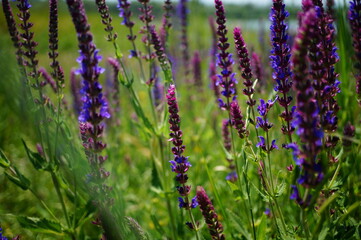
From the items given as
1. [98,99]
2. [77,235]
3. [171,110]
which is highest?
[98,99]

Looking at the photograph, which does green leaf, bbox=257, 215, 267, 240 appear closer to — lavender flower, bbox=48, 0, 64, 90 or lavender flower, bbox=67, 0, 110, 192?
lavender flower, bbox=67, 0, 110, 192

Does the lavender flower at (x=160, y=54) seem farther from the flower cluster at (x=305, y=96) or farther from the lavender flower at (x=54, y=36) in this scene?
the flower cluster at (x=305, y=96)

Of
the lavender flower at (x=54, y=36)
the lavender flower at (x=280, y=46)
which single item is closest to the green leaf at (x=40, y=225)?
the lavender flower at (x=54, y=36)

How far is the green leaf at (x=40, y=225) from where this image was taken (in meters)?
2.32

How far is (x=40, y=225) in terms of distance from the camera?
2355mm

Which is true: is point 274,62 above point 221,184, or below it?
above

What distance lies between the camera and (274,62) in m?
2.08

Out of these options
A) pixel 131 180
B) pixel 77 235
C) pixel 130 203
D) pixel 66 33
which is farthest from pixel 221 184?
pixel 66 33

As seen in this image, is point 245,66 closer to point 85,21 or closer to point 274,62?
point 274,62

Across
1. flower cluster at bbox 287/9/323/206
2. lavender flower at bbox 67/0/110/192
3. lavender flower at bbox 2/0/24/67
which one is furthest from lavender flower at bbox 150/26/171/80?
flower cluster at bbox 287/9/323/206

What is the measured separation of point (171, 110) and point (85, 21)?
70 centimetres

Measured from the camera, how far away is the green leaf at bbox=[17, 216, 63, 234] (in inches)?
91.3

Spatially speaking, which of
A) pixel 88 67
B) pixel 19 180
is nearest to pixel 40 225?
pixel 19 180

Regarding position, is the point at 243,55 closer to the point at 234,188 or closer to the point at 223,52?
the point at 223,52
